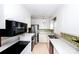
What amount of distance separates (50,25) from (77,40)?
245 inches

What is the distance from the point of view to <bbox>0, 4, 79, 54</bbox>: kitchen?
6.61 ft

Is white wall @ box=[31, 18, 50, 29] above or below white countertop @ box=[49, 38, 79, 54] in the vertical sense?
above

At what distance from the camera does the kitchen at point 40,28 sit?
2.02 m

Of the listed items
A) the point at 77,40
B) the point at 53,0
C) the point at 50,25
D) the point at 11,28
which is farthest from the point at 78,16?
the point at 50,25

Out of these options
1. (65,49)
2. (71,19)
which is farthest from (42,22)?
(65,49)

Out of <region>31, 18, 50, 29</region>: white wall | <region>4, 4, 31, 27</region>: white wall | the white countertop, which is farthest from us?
<region>31, 18, 50, 29</region>: white wall

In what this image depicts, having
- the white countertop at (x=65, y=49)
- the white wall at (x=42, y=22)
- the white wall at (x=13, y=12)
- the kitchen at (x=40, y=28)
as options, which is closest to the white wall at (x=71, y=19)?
the kitchen at (x=40, y=28)

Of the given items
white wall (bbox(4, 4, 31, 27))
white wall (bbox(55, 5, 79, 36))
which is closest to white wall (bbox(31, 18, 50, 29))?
white wall (bbox(4, 4, 31, 27))

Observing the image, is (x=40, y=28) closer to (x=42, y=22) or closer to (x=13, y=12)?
(x=42, y=22)

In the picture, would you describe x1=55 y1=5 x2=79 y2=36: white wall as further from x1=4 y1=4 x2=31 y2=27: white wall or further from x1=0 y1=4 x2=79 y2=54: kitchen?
x1=4 y1=4 x2=31 y2=27: white wall

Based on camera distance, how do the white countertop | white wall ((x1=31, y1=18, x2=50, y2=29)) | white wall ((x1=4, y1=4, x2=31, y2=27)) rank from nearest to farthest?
the white countertop → white wall ((x1=4, y1=4, x2=31, y2=27)) → white wall ((x1=31, y1=18, x2=50, y2=29))

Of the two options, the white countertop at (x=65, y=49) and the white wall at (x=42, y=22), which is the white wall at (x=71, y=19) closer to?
the white countertop at (x=65, y=49)
